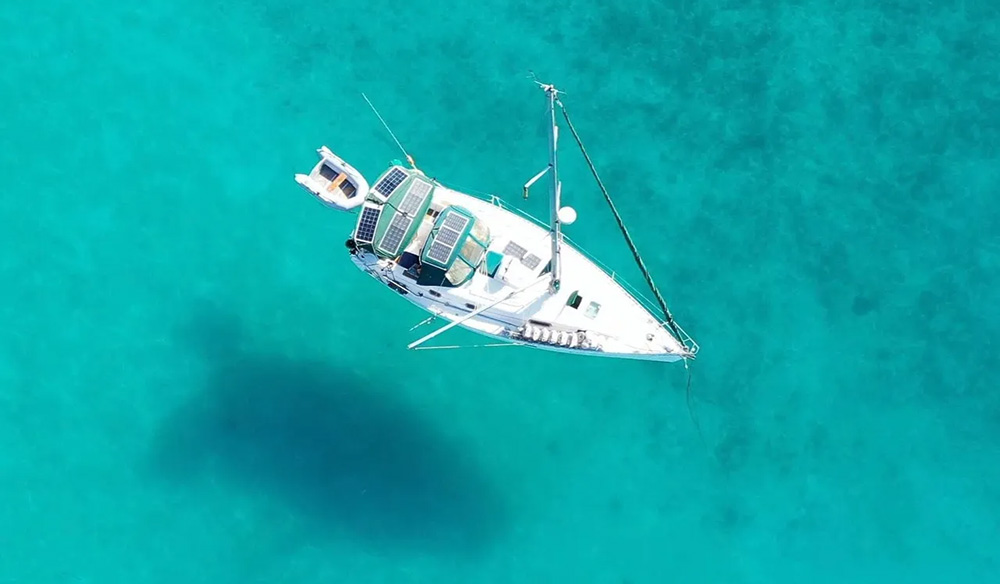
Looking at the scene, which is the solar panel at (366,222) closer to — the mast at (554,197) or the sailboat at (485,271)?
the sailboat at (485,271)

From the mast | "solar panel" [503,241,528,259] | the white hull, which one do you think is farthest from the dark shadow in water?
the mast

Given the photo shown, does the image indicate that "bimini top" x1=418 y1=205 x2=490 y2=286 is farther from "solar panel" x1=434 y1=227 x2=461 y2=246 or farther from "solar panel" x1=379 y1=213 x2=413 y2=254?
"solar panel" x1=379 y1=213 x2=413 y2=254

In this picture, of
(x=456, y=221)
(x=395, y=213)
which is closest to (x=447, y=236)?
(x=456, y=221)

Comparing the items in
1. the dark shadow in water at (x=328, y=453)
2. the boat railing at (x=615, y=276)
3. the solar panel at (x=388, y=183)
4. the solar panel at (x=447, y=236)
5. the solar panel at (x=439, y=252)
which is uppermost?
the boat railing at (x=615, y=276)

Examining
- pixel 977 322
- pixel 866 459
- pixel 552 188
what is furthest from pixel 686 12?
pixel 866 459

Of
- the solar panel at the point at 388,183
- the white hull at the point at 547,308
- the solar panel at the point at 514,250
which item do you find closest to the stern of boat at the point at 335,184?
the solar panel at the point at 388,183
